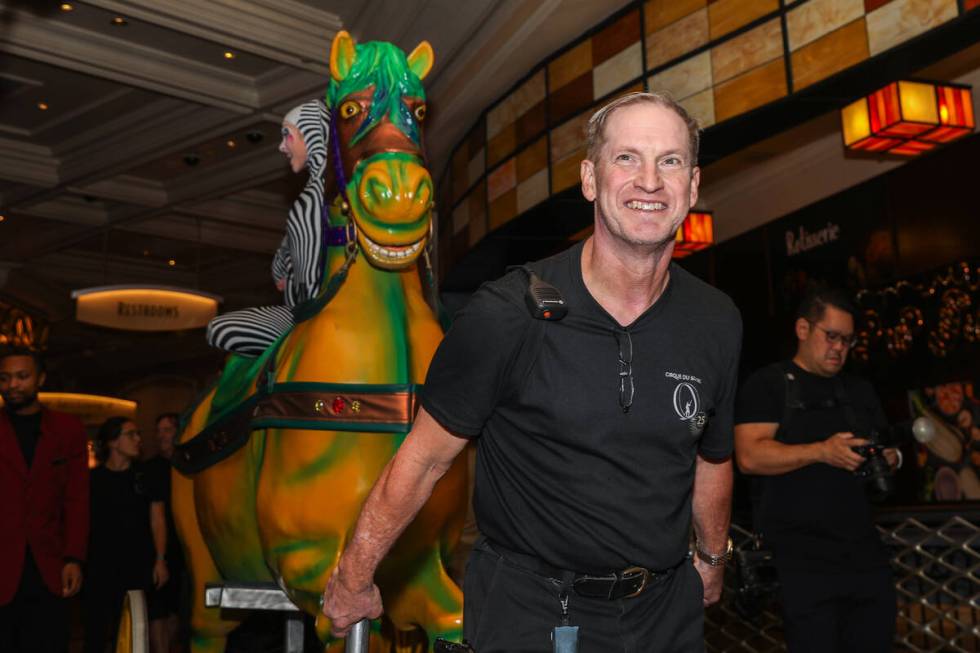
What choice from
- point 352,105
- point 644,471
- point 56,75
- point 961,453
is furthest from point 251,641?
point 56,75

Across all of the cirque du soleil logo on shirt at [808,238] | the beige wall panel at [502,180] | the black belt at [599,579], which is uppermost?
the beige wall panel at [502,180]

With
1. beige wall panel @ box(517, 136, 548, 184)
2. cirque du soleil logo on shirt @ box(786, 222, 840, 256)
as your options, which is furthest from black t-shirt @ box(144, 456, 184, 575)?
cirque du soleil logo on shirt @ box(786, 222, 840, 256)

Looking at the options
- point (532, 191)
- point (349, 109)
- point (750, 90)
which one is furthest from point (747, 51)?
point (349, 109)

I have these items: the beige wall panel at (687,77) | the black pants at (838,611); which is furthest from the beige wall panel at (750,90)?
the black pants at (838,611)

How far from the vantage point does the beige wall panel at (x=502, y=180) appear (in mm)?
7215

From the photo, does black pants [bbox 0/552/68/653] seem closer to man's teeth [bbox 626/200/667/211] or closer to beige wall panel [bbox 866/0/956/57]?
man's teeth [bbox 626/200/667/211]

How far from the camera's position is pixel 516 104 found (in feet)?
24.0

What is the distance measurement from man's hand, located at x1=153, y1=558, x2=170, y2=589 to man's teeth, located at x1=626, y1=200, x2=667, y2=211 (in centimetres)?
456

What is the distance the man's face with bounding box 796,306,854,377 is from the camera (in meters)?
3.37

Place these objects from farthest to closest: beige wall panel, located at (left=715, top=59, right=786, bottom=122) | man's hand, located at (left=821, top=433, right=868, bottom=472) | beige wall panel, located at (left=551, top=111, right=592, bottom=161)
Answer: beige wall panel, located at (left=551, top=111, right=592, bottom=161)
beige wall panel, located at (left=715, top=59, right=786, bottom=122)
man's hand, located at (left=821, top=433, right=868, bottom=472)

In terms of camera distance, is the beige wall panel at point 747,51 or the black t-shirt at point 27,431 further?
the beige wall panel at point 747,51

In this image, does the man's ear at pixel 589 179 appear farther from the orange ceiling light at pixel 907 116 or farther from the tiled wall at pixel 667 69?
the orange ceiling light at pixel 907 116

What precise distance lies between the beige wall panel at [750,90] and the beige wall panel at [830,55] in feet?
0.33

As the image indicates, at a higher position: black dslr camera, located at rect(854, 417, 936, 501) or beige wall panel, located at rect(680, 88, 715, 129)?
beige wall panel, located at rect(680, 88, 715, 129)
